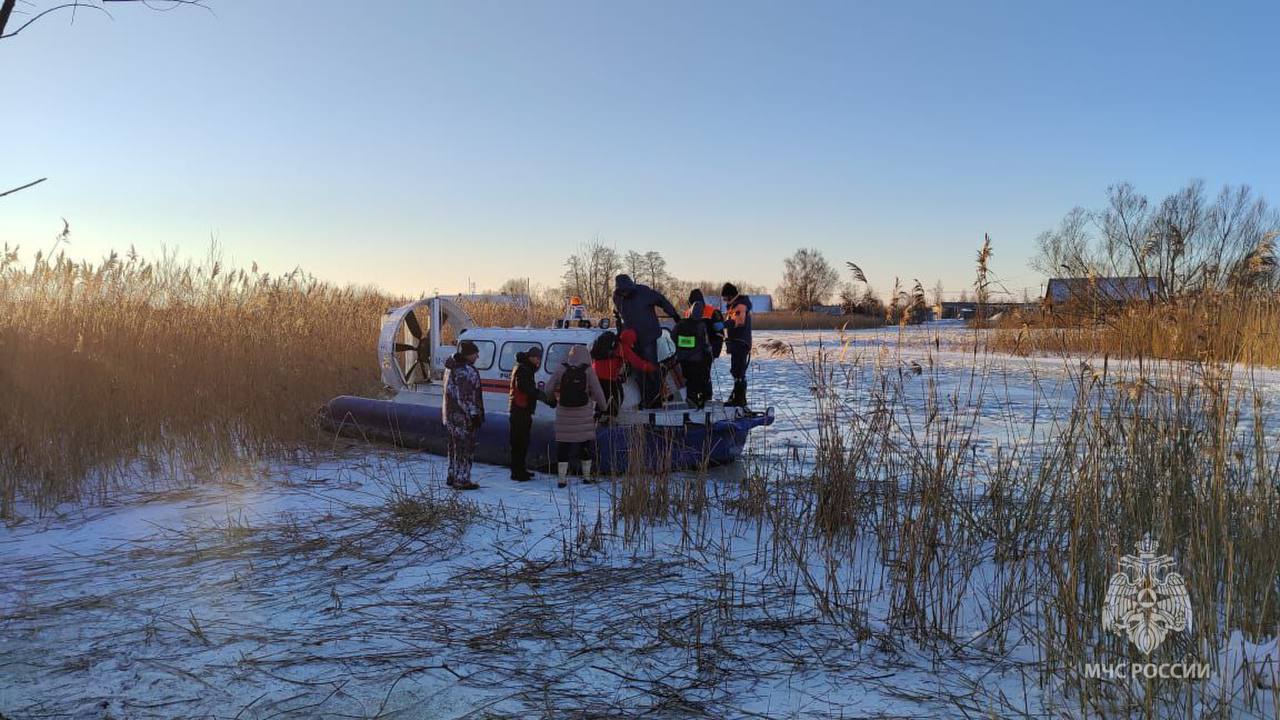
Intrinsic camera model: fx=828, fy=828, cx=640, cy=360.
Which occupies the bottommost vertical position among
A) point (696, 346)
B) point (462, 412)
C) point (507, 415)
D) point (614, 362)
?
point (507, 415)

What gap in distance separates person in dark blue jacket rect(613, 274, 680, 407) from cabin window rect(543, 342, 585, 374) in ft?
2.30

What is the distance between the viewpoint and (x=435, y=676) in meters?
3.49

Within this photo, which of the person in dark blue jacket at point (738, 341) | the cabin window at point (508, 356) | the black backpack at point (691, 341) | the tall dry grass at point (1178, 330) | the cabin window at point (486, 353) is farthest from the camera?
the cabin window at point (486, 353)

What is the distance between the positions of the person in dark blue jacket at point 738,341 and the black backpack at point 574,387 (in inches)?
72.0

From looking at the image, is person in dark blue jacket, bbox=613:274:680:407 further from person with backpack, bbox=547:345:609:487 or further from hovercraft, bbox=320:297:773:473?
person with backpack, bbox=547:345:609:487

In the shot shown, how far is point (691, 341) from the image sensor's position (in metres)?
9.23

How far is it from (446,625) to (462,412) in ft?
12.3

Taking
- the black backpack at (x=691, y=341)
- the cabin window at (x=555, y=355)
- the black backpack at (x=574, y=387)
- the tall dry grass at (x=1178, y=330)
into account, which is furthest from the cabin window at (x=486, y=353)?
the tall dry grass at (x=1178, y=330)

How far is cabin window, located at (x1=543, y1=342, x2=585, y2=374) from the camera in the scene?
8.89 metres

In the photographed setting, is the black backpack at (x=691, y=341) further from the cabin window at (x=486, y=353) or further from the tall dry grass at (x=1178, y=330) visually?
the tall dry grass at (x=1178, y=330)

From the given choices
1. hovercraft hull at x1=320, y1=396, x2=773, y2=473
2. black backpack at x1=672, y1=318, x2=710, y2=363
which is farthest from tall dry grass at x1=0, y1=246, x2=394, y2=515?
black backpack at x1=672, y1=318, x2=710, y2=363

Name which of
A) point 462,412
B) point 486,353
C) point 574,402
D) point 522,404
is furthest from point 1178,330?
point 486,353

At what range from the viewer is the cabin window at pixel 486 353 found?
953 cm

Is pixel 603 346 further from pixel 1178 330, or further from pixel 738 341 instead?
pixel 1178 330
